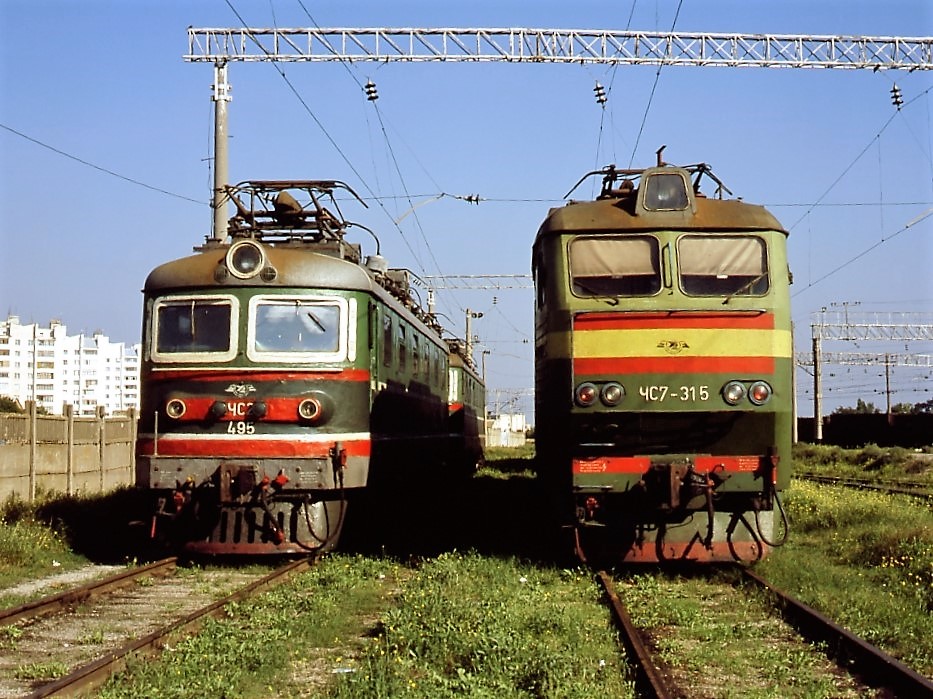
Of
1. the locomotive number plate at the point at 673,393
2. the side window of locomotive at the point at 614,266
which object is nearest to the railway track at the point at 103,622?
the locomotive number plate at the point at 673,393

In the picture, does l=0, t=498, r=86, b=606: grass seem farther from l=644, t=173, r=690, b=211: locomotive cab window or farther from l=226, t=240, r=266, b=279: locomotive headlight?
l=644, t=173, r=690, b=211: locomotive cab window

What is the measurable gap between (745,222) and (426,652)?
5.61 meters

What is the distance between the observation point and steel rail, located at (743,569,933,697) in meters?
6.28

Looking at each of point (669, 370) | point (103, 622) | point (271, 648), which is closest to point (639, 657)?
point (271, 648)

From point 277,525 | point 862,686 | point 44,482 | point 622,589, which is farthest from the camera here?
point 44,482

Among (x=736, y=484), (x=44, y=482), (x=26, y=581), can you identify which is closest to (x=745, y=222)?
(x=736, y=484)

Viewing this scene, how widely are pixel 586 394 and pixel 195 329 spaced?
4.37 m

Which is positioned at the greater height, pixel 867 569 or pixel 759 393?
pixel 759 393

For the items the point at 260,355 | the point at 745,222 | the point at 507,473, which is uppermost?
the point at 745,222

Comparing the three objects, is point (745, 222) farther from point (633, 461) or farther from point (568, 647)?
point (568, 647)

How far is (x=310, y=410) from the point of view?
1126 cm

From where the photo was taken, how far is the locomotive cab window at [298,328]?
11.5 m

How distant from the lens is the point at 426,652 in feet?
23.3

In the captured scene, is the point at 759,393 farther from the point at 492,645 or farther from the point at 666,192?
the point at 492,645
